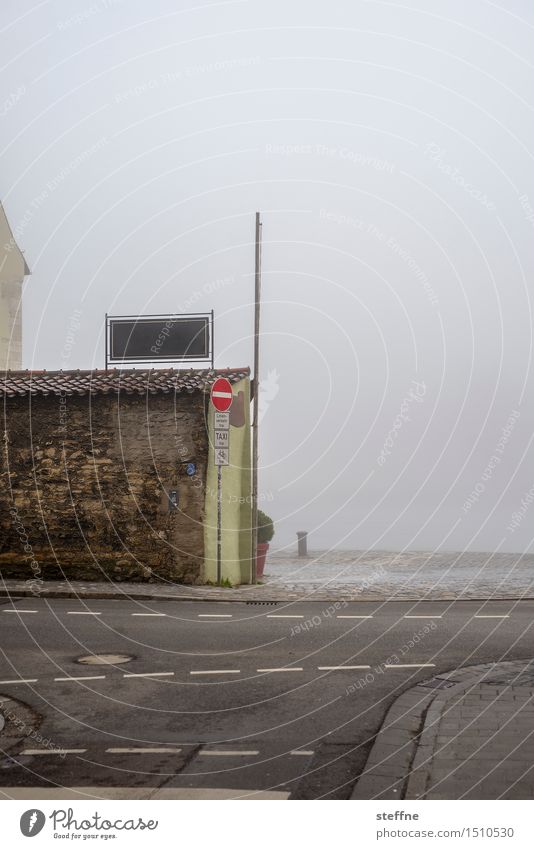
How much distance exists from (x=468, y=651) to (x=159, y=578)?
31.9 feet

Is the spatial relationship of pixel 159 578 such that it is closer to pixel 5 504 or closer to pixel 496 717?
pixel 5 504

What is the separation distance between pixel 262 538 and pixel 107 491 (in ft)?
17.6

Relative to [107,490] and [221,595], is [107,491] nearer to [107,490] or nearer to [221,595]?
[107,490]

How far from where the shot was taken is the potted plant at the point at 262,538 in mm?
23359

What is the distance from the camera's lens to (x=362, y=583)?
67.5 feet

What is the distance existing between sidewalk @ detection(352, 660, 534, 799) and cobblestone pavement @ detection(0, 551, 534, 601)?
818cm

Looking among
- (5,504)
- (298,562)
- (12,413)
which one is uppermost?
(12,413)

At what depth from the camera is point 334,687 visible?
941 cm

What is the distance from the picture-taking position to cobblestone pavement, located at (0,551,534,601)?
17.6 m

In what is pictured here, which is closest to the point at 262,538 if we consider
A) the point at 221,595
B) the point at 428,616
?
the point at 221,595

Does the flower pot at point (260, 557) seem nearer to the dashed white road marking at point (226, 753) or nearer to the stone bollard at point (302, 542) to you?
the stone bollard at point (302, 542)

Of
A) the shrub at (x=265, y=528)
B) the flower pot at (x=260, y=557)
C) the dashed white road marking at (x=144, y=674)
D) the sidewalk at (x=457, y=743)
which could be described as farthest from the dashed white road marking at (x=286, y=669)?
the shrub at (x=265, y=528)
